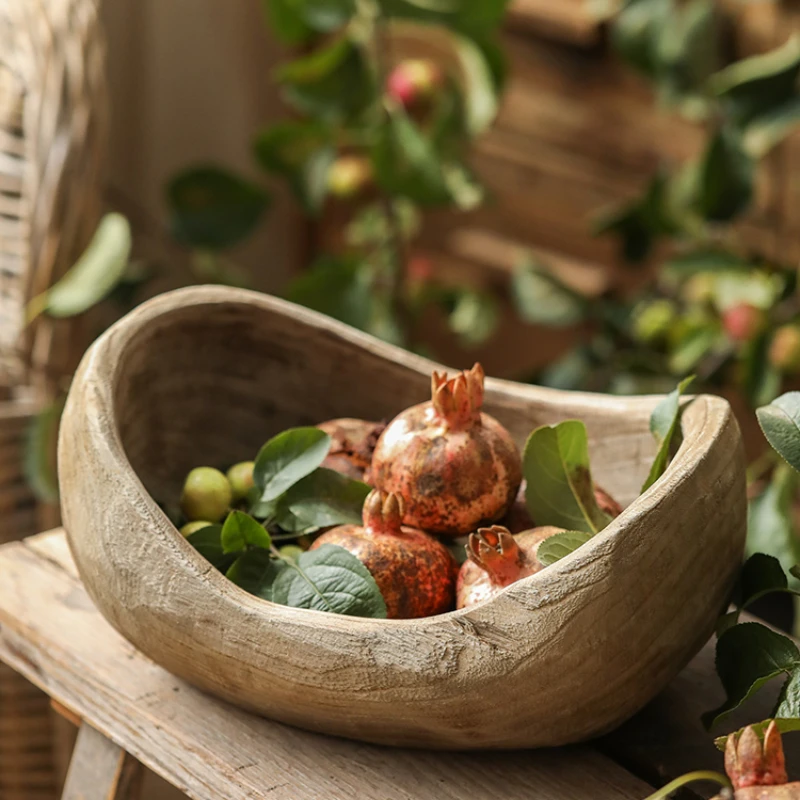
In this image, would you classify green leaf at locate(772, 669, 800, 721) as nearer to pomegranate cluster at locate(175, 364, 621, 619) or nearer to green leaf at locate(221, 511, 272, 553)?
pomegranate cluster at locate(175, 364, 621, 619)

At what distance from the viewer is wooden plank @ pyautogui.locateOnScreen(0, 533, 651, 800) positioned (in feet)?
1.75

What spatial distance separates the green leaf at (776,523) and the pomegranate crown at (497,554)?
388mm

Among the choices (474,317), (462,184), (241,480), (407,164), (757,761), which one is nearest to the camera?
(757,761)

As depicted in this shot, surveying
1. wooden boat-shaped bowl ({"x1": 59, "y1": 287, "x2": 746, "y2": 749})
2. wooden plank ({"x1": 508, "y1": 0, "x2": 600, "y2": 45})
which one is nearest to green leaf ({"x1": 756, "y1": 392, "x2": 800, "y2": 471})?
wooden boat-shaped bowl ({"x1": 59, "y1": 287, "x2": 746, "y2": 749})

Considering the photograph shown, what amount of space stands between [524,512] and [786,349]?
1.78ft

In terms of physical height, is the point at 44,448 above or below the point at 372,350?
below

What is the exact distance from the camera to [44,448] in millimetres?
1000

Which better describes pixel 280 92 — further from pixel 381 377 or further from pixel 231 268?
pixel 381 377

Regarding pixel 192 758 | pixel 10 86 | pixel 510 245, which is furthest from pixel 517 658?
pixel 510 245

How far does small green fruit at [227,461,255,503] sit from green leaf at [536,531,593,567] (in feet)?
0.65

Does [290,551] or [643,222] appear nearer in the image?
[290,551]

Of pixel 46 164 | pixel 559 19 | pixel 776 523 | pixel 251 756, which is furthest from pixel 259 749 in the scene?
pixel 559 19

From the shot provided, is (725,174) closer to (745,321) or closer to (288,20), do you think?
(745,321)

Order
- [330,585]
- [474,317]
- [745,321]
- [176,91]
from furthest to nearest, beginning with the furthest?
[176,91]
[474,317]
[745,321]
[330,585]
